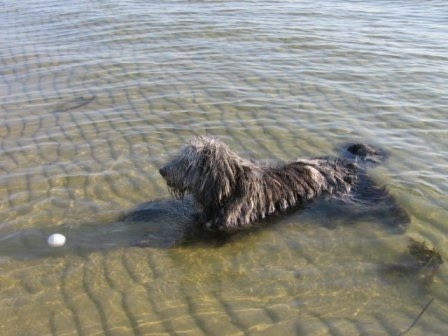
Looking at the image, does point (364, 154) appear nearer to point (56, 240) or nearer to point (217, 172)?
point (217, 172)

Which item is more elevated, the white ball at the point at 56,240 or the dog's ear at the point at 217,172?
the dog's ear at the point at 217,172

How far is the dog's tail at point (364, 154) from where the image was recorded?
24.2ft

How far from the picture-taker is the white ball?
19.3ft

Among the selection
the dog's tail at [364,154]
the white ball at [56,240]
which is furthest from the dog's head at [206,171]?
the dog's tail at [364,154]

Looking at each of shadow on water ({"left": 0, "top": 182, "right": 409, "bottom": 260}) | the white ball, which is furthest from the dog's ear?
the white ball

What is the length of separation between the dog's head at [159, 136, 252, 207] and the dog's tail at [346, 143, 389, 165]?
6.90 ft

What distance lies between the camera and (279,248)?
5.93 meters

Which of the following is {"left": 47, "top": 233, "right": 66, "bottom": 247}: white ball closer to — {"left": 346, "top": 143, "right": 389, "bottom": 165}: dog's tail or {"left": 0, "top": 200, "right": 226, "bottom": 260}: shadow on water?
{"left": 0, "top": 200, "right": 226, "bottom": 260}: shadow on water

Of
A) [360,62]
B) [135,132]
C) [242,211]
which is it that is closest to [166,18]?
[360,62]

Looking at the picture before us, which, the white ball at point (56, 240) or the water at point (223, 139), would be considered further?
the white ball at point (56, 240)

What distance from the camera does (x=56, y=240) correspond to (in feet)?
19.4

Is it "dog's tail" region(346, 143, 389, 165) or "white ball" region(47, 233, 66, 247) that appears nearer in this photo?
"white ball" region(47, 233, 66, 247)

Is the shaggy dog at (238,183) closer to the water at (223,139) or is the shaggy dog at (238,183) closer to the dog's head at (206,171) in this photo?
the dog's head at (206,171)

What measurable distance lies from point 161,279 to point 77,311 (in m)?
0.90
